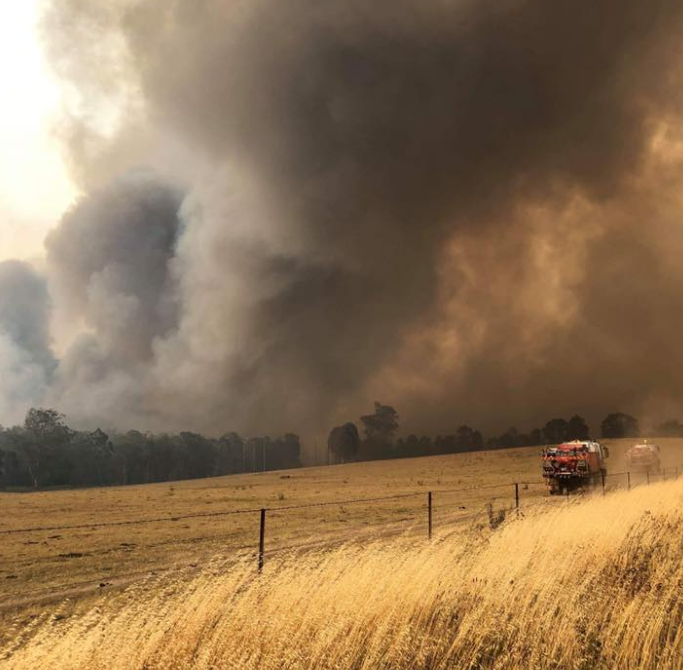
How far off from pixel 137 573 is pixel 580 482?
3410cm

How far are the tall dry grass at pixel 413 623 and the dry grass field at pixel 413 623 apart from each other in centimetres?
2

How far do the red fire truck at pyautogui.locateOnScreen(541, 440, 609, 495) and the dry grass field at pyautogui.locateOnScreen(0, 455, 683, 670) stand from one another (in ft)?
112

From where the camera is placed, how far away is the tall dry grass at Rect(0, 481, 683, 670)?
6.29 meters

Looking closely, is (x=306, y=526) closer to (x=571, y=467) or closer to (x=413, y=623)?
(x=413, y=623)

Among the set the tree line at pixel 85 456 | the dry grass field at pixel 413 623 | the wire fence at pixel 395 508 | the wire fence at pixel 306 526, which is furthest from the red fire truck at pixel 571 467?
the tree line at pixel 85 456

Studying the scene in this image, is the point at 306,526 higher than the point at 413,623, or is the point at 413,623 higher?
the point at 413,623

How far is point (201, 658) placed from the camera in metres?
6.21

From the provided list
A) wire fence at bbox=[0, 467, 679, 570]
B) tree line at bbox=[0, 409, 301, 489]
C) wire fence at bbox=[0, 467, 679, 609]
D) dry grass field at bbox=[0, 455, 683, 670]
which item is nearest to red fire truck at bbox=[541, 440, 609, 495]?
wire fence at bbox=[0, 467, 679, 570]

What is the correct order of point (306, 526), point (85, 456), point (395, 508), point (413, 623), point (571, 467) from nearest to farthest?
1. point (413, 623)
2. point (306, 526)
3. point (395, 508)
4. point (571, 467)
5. point (85, 456)

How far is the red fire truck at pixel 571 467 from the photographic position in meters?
42.0

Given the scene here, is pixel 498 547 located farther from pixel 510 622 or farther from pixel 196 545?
pixel 196 545

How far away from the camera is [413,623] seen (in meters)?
7.05

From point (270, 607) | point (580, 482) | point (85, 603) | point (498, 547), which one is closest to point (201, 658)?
point (270, 607)

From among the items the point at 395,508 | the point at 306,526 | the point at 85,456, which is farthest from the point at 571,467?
the point at 85,456
